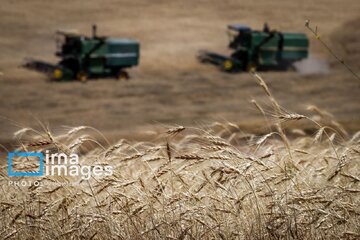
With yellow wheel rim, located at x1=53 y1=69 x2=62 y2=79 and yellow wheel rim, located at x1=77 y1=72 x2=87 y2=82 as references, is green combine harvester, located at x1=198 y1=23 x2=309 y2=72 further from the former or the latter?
yellow wheel rim, located at x1=53 y1=69 x2=62 y2=79

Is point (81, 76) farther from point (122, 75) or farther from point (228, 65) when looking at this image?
point (228, 65)

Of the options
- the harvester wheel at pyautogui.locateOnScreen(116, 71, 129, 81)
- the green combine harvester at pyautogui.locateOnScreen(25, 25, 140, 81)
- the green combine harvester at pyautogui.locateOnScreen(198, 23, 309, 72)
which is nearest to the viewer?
the green combine harvester at pyautogui.locateOnScreen(25, 25, 140, 81)

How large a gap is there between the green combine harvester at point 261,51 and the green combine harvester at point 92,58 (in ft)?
17.2

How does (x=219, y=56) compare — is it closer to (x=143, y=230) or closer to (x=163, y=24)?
(x=163, y=24)

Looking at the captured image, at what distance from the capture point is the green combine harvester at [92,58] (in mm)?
31453

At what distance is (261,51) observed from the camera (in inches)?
1435

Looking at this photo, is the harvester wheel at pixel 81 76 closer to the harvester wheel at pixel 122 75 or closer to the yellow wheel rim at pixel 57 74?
the yellow wheel rim at pixel 57 74

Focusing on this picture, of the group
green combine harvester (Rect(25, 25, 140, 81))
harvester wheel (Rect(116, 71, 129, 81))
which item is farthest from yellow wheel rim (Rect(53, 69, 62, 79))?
harvester wheel (Rect(116, 71, 129, 81))

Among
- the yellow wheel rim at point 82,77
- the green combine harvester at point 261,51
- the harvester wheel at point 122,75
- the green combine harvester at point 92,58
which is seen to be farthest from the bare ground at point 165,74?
the green combine harvester at point 261,51

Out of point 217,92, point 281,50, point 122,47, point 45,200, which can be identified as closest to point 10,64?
point 122,47

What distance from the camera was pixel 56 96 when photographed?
93.1 feet

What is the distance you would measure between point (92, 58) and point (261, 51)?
8.77 meters

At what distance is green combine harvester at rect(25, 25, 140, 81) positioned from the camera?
3145 centimetres

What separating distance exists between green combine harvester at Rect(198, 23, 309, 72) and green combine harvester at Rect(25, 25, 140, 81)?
17.2 ft
